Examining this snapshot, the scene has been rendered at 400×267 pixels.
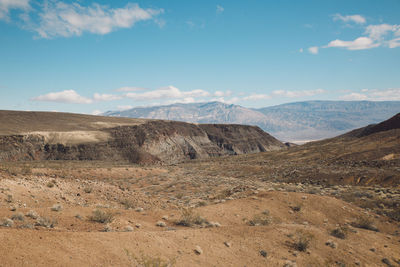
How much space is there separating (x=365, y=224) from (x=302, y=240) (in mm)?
6909

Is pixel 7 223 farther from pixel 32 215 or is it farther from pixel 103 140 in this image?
pixel 103 140

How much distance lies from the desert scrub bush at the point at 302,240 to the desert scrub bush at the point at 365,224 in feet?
18.8

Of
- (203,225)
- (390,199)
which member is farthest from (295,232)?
(390,199)

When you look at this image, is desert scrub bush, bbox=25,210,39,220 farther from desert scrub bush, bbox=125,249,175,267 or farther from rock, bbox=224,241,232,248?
rock, bbox=224,241,232,248

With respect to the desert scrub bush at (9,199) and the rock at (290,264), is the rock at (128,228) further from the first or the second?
the desert scrub bush at (9,199)

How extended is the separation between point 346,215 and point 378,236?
3054mm

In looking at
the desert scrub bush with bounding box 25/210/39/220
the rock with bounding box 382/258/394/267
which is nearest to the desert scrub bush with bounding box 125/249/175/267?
the desert scrub bush with bounding box 25/210/39/220

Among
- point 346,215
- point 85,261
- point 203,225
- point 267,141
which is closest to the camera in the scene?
point 85,261

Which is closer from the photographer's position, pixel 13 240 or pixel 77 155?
pixel 13 240

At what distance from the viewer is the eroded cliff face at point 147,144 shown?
56750mm

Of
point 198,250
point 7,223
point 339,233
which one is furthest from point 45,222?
point 339,233

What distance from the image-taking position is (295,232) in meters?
10.7

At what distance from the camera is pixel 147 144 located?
2876 inches

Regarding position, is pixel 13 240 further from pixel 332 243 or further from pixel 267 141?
pixel 267 141
